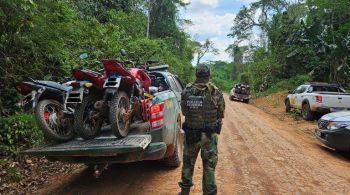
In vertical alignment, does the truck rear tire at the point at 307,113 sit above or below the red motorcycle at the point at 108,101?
below

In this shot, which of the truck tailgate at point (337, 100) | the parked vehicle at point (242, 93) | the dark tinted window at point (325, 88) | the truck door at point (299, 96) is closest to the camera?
the truck tailgate at point (337, 100)

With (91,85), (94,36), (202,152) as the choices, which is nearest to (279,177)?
(202,152)

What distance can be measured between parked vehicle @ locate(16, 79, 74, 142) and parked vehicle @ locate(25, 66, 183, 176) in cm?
29

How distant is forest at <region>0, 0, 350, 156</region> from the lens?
8.23 meters

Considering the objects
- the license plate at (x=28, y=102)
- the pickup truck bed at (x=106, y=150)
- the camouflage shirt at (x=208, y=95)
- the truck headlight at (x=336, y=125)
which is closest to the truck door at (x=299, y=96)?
the truck headlight at (x=336, y=125)

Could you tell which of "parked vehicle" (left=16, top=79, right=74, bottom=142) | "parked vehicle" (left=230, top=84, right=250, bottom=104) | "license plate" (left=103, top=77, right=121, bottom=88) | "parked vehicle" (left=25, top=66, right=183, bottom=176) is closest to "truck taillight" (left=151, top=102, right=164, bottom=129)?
"parked vehicle" (left=25, top=66, right=183, bottom=176)

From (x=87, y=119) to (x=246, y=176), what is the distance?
112 inches

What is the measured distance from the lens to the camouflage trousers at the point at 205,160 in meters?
5.21

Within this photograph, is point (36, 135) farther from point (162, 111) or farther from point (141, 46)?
point (141, 46)

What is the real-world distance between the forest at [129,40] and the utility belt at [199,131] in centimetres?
283

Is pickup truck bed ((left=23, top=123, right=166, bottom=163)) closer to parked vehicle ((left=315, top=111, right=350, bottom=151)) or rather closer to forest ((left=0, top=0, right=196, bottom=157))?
forest ((left=0, top=0, right=196, bottom=157))

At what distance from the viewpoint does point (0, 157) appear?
7340 mm

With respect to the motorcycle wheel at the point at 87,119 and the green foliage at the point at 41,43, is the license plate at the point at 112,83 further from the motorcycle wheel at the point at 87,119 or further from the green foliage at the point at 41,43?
the green foliage at the point at 41,43

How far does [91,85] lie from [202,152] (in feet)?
5.98
